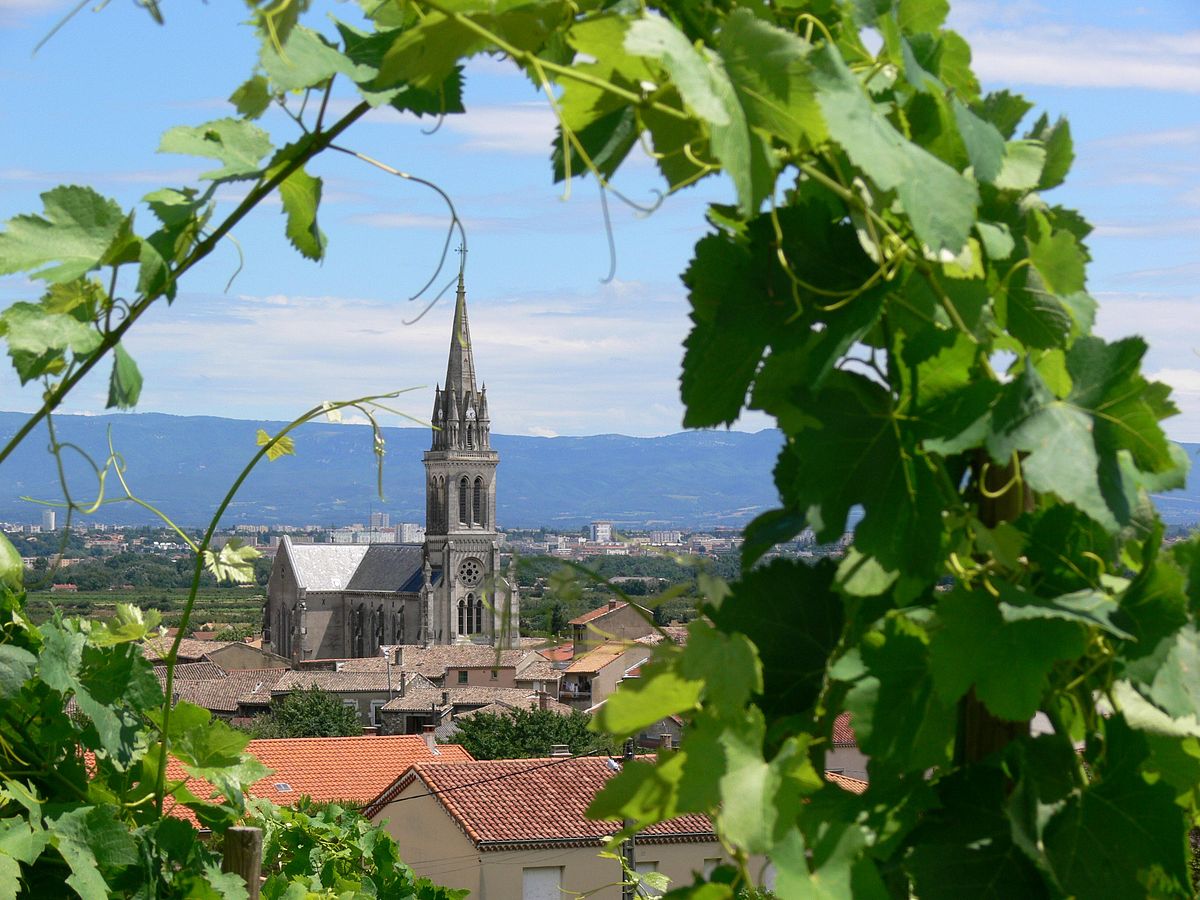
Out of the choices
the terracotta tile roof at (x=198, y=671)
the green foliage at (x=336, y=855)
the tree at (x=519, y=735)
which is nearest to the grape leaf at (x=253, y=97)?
the green foliage at (x=336, y=855)

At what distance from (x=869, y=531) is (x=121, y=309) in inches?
17.1

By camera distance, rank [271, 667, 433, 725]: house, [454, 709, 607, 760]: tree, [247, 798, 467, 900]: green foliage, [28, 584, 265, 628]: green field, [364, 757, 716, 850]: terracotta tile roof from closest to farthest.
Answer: [247, 798, 467, 900]: green foliage < [364, 757, 716, 850]: terracotta tile roof < [454, 709, 607, 760]: tree < [271, 667, 433, 725]: house < [28, 584, 265, 628]: green field

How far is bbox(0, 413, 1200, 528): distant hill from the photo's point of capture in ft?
461

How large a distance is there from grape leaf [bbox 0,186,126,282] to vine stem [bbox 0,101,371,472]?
35mm

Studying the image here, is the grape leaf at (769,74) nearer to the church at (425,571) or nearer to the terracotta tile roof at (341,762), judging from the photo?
the terracotta tile roof at (341,762)

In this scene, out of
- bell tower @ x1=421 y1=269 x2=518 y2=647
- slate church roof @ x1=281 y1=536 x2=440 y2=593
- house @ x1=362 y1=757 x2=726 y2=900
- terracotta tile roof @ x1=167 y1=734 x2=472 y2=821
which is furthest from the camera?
slate church roof @ x1=281 y1=536 x2=440 y2=593

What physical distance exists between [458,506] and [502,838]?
120ft

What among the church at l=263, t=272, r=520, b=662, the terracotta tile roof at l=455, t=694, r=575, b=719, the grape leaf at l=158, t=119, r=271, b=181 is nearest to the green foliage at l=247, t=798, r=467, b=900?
the grape leaf at l=158, t=119, r=271, b=181

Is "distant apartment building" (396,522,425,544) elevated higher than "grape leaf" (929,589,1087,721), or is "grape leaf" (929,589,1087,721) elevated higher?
"grape leaf" (929,589,1087,721)

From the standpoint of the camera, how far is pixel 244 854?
143 centimetres

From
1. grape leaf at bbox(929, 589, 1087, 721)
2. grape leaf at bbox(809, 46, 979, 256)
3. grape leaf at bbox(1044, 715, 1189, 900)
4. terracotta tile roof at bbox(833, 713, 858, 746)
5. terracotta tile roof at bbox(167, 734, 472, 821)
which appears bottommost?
terracotta tile roof at bbox(167, 734, 472, 821)

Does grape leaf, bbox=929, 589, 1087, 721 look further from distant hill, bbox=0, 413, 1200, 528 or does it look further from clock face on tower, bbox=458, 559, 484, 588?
distant hill, bbox=0, 413, 1200, 528

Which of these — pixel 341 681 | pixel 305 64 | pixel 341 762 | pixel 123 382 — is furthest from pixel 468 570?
pixel 305 64

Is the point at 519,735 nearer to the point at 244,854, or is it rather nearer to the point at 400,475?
the point at 244,854
